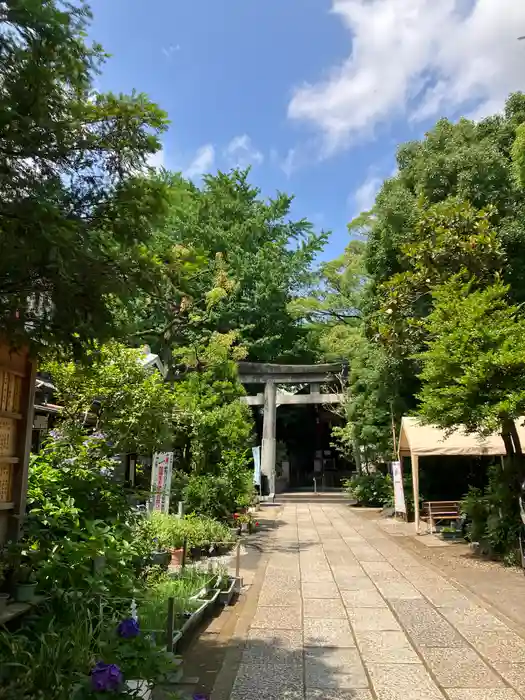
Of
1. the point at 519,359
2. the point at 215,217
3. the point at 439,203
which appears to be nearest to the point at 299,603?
the point at 519,359

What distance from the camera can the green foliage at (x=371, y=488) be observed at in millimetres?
19625

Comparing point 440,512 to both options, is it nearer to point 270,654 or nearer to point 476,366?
point 476,366

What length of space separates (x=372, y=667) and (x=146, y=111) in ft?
13.7

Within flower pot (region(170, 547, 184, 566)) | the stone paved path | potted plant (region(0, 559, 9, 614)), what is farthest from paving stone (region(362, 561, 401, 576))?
potted plant (region(0, 559, 9, 614))

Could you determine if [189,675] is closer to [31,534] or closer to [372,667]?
[372,667]

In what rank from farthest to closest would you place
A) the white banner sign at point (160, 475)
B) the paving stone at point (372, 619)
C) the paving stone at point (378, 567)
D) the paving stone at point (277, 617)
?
the white banner sign at point (160, 475) → the paving stone at point (378, 567) → the paving stone at point (277, 617) → the paving stone at point (372, 619)

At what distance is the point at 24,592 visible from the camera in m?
3.36

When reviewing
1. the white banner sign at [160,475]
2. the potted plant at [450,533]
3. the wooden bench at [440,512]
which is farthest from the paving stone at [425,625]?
the wooden bench at [440,512]

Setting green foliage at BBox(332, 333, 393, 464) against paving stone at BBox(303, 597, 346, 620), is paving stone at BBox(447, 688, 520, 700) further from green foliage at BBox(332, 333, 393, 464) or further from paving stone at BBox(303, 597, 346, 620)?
green foliage at BBox(332, 333, 393, 464)

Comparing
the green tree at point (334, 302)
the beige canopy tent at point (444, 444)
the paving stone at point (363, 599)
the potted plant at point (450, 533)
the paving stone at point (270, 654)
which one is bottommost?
the paving stone at point (270, 654)

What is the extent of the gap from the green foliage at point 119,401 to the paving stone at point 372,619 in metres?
3.49

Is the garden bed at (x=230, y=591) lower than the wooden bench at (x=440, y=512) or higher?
lower

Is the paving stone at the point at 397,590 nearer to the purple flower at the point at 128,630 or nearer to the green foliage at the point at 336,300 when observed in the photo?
the purple flower at the point at 128,630

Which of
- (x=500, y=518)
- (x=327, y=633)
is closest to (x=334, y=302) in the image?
(x=500, y=518)
